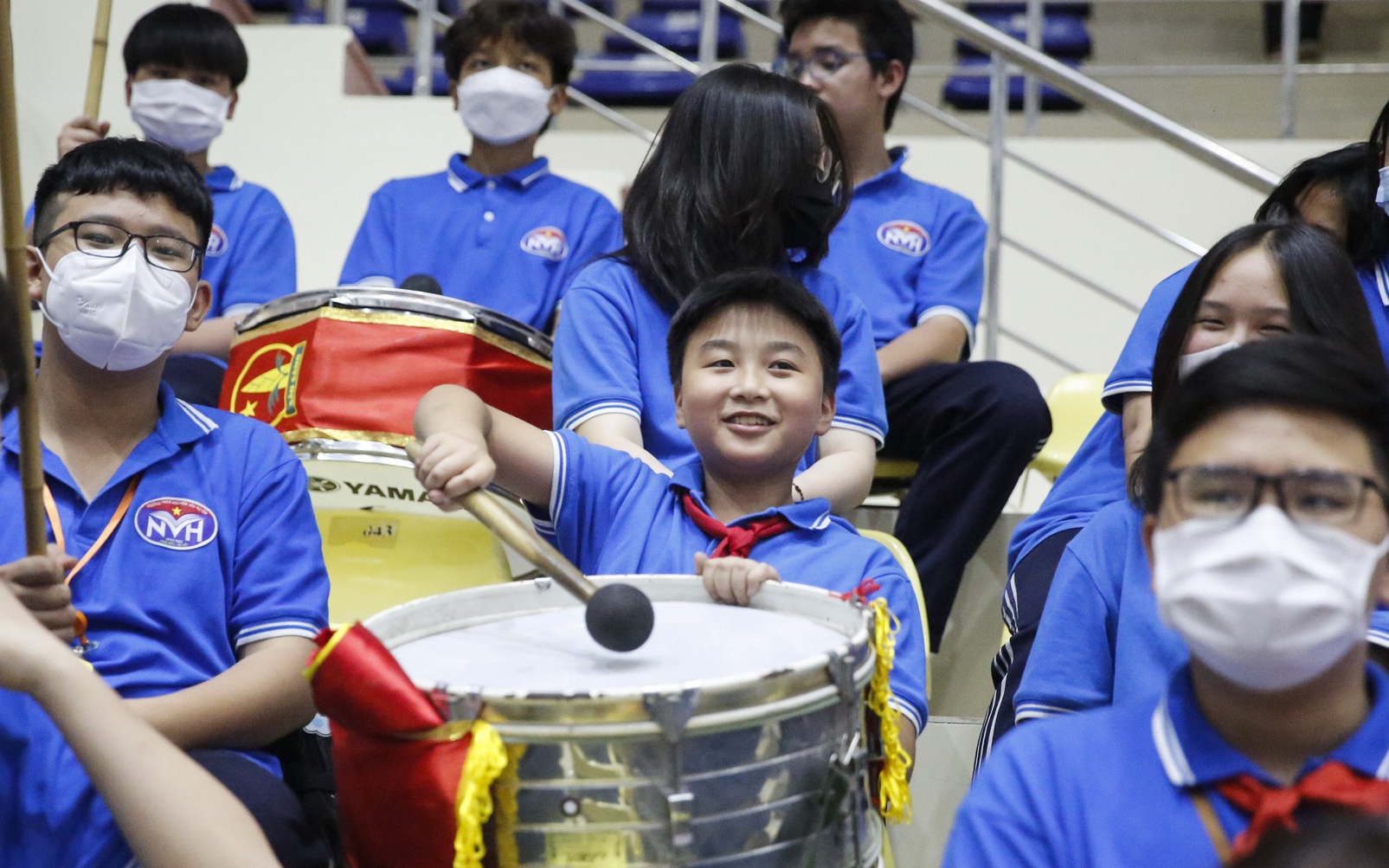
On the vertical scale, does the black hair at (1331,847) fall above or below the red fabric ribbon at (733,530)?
above

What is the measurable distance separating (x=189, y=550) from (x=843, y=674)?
0.87m

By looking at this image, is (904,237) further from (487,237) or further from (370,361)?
(370,361)

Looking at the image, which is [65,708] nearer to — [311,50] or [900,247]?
[900,247]

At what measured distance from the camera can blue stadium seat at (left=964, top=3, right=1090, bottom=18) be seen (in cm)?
660

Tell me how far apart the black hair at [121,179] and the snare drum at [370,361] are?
1.33 ft

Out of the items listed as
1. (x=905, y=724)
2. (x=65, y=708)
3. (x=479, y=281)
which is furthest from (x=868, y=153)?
(x=65, y=708)

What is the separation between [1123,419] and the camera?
7.20 ft

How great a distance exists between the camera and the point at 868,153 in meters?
3.45

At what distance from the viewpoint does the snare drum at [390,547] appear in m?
2.57

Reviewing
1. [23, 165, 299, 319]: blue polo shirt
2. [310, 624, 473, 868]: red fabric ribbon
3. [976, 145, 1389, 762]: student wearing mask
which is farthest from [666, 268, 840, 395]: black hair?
[23, 165, 299, 319]: blue polo shirt

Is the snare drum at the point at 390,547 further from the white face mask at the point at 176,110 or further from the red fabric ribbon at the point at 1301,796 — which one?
the red fabric ribbon at the point at 1301,796

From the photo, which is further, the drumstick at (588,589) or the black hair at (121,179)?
the black hair at (121,179)

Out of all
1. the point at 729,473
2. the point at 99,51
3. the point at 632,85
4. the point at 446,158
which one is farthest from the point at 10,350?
the point at 632,85

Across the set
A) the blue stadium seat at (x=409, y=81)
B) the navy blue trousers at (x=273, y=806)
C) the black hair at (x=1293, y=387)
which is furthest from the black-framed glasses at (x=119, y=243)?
the blue stadium seat at (x=409, y=81)
